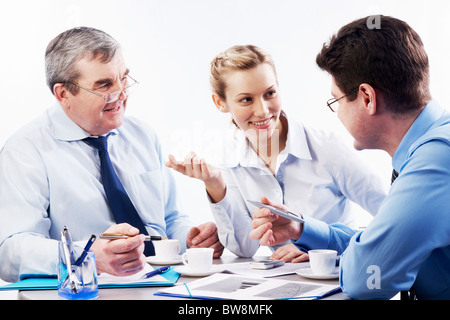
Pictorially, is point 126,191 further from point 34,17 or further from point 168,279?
point 34,17

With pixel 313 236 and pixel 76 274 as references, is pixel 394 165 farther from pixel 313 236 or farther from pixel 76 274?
pixel 76 274

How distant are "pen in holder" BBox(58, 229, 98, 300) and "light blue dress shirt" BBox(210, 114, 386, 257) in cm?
85

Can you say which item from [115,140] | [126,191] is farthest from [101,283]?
[115,140]

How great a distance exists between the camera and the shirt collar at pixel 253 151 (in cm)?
229

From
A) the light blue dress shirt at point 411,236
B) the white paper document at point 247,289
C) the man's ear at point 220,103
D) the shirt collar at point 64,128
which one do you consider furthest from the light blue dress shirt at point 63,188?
the light blue dress shirt at point 411,236

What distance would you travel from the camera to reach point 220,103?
257cm

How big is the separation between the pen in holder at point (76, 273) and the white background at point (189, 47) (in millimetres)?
1228

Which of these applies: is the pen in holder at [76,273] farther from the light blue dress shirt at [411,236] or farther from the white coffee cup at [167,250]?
the light blue dress shirt at [411,236]

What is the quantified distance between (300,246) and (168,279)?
1.72 feet

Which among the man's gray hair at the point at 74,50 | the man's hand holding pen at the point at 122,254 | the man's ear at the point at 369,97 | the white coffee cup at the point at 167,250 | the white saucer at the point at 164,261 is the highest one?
the man's gray hair at the point at 74,50

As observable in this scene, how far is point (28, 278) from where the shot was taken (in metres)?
1.55

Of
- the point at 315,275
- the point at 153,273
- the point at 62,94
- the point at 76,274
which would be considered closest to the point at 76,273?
the point at 76,274

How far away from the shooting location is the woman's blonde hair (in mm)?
2379

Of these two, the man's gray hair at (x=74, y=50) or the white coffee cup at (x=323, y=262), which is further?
the man's gray hair at (x=74, y=50)
